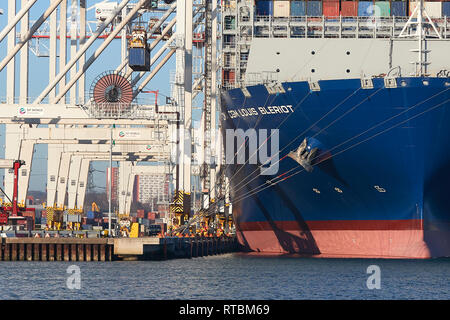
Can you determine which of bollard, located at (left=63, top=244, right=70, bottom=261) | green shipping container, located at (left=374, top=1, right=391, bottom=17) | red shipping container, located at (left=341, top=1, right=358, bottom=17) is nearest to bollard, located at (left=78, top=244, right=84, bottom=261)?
bollard, located at (left=63, top=244, right=70, bottom=261)

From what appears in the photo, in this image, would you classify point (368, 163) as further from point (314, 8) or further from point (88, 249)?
point (88, 249)

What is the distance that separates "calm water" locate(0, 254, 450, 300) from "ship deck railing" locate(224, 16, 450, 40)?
10889 millimetres

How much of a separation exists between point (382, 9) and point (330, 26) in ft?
9.96

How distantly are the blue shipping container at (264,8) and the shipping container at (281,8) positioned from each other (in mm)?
205

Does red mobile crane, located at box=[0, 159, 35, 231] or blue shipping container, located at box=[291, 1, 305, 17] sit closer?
blue shipping container, located at box=[291, 1, 305, 17]

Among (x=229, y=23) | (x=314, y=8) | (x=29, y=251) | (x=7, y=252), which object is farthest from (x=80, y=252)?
(x=229, y=23)

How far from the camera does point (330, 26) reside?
50.0 metres

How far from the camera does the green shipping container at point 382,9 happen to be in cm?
5088

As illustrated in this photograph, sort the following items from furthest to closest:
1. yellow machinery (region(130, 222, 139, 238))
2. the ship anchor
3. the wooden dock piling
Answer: yellow machinery (region(130, 222, 139, 238)), the wooden dock piling, the ship anchor

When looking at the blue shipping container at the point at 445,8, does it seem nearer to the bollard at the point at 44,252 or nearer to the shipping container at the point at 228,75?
the shipping container at the point at 228,75

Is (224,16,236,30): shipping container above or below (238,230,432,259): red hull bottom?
above

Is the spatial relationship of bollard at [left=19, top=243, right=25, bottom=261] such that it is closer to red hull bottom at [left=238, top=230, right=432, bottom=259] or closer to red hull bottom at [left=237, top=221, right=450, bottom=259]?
red hull bottom at [left=237, top=221, right=450, bottom=259]

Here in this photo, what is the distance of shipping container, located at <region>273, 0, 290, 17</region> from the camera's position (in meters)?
51.2

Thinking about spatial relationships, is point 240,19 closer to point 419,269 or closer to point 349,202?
point 349,202
